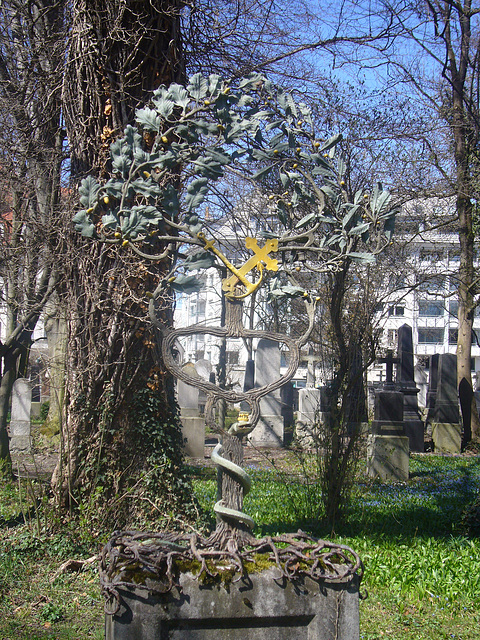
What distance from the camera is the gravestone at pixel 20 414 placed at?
1223 centimetres

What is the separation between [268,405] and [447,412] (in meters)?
4.16

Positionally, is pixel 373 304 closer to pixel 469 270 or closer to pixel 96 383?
pixel 96 383

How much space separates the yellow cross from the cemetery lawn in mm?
2496

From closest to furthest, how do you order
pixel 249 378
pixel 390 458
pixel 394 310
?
pixel 390 458
pixel 249 378
pixel 394 310

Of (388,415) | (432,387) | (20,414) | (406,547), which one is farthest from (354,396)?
(432,387)

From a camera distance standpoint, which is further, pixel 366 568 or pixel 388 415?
pixel 388 415

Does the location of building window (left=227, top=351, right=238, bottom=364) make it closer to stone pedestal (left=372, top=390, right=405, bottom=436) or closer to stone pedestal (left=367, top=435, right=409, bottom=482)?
stone pedestal (left=372, top=390, right=405, bottom=436)

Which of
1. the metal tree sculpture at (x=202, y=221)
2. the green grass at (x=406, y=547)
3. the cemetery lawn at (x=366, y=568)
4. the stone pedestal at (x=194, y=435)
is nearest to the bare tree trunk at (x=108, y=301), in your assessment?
the cemetery lawn at (x=366, y=568)

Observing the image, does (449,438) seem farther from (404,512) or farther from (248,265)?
(248,265)

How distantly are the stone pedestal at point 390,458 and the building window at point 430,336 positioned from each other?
40147 mm

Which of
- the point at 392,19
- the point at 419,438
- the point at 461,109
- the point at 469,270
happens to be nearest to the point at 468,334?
the point at 469,270

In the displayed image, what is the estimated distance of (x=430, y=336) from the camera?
165ft

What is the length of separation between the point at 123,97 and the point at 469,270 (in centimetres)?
1106

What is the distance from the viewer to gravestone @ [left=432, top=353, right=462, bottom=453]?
13.9 meters
